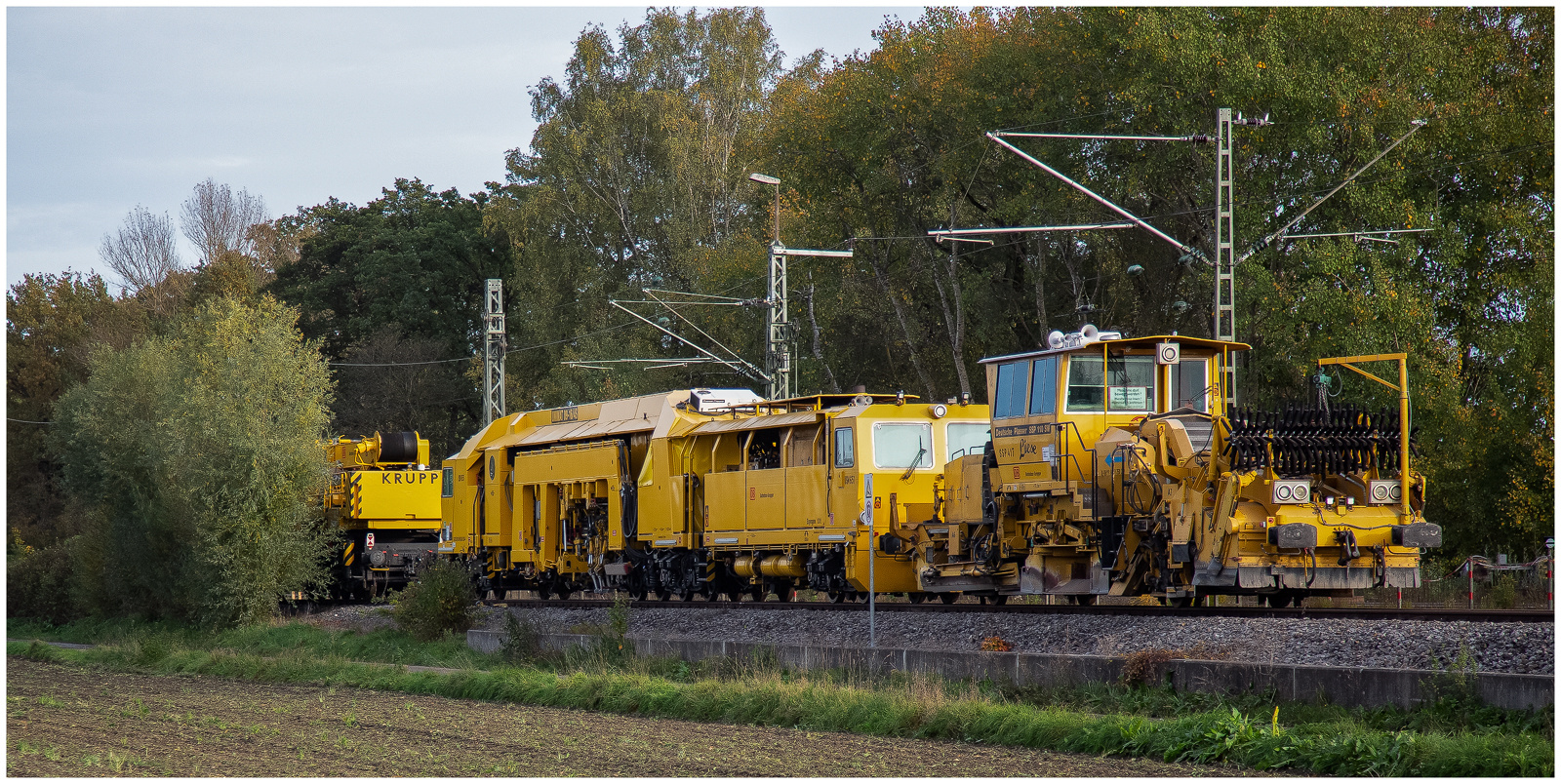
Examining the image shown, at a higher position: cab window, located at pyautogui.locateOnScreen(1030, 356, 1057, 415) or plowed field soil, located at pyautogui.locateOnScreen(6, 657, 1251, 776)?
cab window, located at pyautogui.locateOnScreen(1030, 356, 1057, 415)

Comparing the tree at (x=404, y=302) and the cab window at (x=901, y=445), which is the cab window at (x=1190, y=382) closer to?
the cab window at (x=901, y=445)

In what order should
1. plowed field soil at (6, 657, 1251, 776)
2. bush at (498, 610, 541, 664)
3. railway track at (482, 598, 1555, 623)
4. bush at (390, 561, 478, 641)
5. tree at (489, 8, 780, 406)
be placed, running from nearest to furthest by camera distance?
plowed field soil at (6, 657, 1251, 776) < railway track at (482, 598, 1555, 623) < bush at (498, 610, 541, 664) < bush at (390, 561, 478, 641) < tree at (489, 8, 780, 406)

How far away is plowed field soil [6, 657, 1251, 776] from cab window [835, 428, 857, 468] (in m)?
5.55

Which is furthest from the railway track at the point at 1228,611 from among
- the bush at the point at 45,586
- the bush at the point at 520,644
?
the bush at the point at 45,586

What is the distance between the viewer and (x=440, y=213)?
68.8m

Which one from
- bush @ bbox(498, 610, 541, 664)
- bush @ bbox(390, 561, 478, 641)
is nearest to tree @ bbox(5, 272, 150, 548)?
bush @ bbox(390, 561, 478, 641)

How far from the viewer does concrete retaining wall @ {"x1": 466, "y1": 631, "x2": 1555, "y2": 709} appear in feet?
34.1

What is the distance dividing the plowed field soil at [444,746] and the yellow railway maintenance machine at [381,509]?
15730 millimetres

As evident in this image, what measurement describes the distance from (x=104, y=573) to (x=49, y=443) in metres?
23.5

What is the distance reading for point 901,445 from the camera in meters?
19.7

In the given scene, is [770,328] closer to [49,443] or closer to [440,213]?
[49,443]

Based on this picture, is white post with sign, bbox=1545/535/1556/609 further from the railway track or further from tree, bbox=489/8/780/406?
tree, bbox=489/8/780/406

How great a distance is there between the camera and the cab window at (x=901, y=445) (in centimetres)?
1942

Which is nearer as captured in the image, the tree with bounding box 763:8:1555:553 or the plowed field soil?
the plowed field soil
